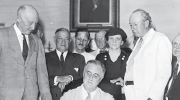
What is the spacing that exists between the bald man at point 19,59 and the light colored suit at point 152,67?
3.73 feet

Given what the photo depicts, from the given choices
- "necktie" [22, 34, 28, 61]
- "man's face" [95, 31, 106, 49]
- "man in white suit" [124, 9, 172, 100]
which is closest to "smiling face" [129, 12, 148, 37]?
"man in white suit" [124, 9, 172, 100]

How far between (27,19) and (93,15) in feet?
10.8

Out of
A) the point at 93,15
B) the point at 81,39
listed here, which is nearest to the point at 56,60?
the point at 81,39

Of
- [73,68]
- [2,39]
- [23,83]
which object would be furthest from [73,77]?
[2,39]

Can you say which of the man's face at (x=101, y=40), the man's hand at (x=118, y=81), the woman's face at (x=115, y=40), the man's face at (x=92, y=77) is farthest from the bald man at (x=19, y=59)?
the man's face at (x=101, y=40)

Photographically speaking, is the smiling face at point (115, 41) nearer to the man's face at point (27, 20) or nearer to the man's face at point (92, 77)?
the man's face at point (92, 77)

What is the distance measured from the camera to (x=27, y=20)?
2963mm

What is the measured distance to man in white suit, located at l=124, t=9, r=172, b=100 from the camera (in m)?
2.92

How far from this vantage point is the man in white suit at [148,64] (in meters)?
2.92

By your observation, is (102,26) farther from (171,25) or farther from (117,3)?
(171,25)

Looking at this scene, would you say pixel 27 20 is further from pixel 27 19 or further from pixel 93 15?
pixel 93 15

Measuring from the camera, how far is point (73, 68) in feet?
13.3

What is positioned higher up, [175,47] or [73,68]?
[175,47]

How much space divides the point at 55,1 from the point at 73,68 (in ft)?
8.76
